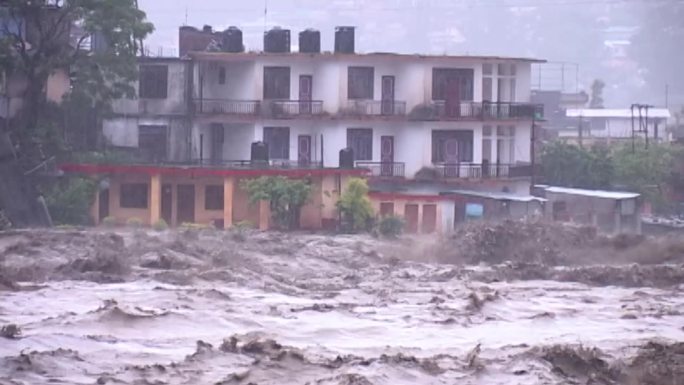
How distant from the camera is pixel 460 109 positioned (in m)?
53.8

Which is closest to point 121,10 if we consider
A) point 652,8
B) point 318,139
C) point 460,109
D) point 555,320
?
point 318,139

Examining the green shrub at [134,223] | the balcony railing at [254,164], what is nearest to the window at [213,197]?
the balcony railing at [254,164]

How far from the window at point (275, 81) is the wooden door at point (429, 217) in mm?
Result: 8296

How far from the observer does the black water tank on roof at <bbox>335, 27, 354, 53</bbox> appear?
5584cm

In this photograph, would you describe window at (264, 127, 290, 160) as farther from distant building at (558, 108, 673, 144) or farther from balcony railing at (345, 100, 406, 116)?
distant building at (558, 108, 673, 144)

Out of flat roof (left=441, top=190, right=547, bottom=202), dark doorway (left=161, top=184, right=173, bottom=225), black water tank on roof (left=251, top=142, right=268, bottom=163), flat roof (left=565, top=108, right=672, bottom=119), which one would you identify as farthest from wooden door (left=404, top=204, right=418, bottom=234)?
flat roof (left=565, top=108, right=672, bottom=119)

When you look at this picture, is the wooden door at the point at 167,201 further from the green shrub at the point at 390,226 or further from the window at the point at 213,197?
the green shrub at the point at 390,226

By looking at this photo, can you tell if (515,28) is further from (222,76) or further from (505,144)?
(222,76)

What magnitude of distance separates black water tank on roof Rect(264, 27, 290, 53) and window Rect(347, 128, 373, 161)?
4230 millimetres

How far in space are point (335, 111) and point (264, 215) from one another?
25.9 feet

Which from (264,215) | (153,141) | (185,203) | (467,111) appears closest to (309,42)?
(467,111)

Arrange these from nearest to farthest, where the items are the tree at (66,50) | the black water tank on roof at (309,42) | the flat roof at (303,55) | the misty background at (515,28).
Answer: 1. the tree at (66,50)
2. the flat roof at (303,55)
3. the black water tank on roof at (309,42)
4. the misty background at (515,28)

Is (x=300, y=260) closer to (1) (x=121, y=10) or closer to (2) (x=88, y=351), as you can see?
(1) (x=121, y=10)

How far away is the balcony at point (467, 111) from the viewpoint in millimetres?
53478
